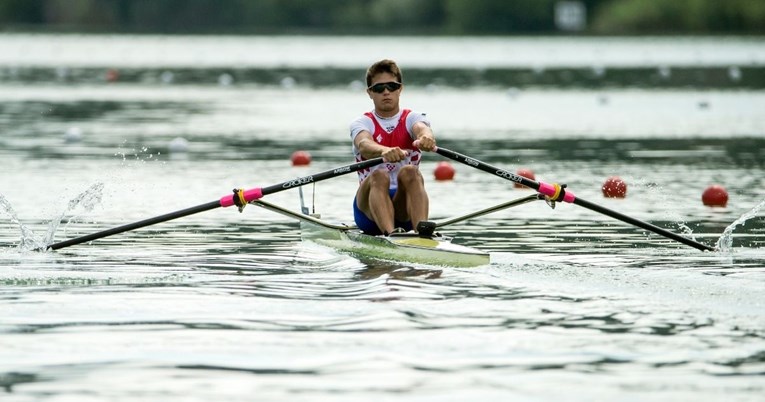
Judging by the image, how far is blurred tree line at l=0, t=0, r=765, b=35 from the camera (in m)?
97.2

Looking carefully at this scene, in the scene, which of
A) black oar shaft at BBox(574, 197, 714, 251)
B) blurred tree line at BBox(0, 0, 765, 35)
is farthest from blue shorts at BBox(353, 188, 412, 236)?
Answer: blurred tree line at BBox(0, 0, 765, 35)

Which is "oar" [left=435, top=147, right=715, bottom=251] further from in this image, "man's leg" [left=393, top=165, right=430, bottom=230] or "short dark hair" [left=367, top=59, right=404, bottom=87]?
"short dark hair" [left=367, top=59, right=404, bottom=87]

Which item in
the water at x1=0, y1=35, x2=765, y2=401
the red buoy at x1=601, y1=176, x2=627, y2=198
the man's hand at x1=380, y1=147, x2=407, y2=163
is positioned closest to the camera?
the water at x1=0, y1=35, x2=765, y2=401

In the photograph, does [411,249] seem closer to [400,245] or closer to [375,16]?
[400,245]

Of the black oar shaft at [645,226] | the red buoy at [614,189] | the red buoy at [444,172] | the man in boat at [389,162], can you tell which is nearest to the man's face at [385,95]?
the man in boat at [389,162]

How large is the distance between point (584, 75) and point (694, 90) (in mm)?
10900

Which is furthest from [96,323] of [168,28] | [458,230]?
[168,28]

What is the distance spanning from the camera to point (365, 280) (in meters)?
11.1

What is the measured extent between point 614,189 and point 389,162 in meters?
5.48

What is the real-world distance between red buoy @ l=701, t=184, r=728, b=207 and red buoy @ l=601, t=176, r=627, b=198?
3.48 ft

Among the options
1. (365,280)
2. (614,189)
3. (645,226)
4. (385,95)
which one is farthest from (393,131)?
(614,189)

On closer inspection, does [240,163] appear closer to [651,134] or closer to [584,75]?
[651,134]

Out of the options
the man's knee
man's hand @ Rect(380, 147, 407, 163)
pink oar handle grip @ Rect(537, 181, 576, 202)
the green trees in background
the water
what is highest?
the green trees in background

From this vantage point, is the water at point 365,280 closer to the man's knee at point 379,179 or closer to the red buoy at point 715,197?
the red buoy at point 715,197
